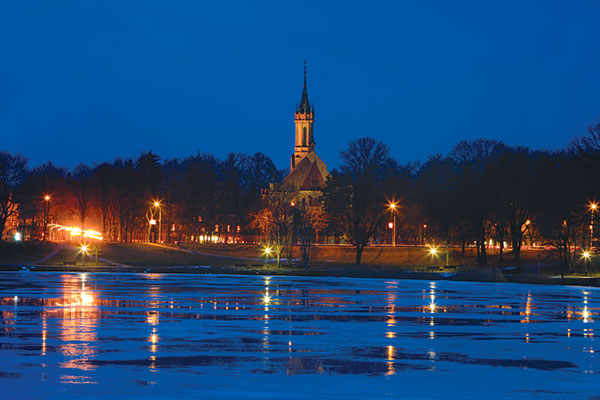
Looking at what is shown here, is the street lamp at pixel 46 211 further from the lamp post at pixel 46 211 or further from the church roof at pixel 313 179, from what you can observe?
the church roof at pixel 313 179

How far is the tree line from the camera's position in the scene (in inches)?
3506

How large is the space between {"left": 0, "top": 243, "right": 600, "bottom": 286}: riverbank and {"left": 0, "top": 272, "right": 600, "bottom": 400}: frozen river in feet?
123

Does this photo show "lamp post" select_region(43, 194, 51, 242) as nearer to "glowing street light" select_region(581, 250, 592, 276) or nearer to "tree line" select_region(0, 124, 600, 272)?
"tree line" select_region(0, 124, 600, 272)

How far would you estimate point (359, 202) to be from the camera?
115 metres

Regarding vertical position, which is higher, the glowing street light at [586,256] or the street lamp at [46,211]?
the street lamp at [46,211]

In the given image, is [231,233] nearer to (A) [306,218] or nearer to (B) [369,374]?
(A) [306,218]

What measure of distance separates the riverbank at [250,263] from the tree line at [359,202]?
299 centimetres

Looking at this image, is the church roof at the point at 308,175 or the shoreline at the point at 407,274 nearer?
the shoreline at the point at 407,274

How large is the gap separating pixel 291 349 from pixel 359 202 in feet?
305

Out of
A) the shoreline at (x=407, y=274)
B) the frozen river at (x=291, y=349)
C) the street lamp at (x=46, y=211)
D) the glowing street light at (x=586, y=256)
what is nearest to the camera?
the frozen river at (x=291, y=349)

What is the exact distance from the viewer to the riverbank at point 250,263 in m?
81.1

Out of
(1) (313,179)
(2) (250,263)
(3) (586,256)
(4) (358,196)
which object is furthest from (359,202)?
(1) (313,179)

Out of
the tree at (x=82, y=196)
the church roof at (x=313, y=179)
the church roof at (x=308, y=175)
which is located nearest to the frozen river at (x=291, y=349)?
the tree at (x=82, y=196)

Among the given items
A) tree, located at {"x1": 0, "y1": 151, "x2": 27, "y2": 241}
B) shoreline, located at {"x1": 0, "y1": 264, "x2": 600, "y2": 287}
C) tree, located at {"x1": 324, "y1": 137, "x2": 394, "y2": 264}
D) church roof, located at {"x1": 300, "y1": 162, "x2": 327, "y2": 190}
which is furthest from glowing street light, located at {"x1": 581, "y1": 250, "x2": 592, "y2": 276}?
church roof, located at {"x1": 300, "y1": 162, "x2": 327, "y2": 190}
